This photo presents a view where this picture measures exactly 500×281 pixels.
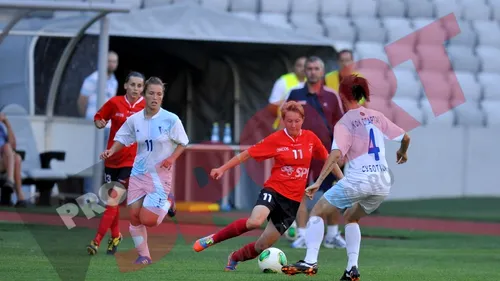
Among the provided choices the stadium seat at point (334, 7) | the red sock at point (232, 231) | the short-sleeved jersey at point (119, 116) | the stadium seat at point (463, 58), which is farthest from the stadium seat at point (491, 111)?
the red sock at point (232, 231)

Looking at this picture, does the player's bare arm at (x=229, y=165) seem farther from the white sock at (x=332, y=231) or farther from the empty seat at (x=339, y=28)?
the empty seat at (x=339, y=28)

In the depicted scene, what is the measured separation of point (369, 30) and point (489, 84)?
2.96m

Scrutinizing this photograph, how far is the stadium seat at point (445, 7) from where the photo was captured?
24.4 meters

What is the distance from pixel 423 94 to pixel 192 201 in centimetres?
633

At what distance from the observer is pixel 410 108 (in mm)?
23453

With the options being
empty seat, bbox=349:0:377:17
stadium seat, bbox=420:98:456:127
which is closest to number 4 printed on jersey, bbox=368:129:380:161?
stadium seat, bbox=420:98:456:127

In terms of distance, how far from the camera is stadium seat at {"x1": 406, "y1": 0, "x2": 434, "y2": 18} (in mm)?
24219

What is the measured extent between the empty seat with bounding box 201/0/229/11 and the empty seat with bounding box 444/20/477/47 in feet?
17.7

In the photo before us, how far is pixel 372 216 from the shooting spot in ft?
63.5

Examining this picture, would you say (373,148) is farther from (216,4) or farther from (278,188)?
(216,4)

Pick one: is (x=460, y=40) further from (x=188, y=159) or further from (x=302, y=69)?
(x=302, y=69)

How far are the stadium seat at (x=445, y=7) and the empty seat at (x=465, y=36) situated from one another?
0.88 feet

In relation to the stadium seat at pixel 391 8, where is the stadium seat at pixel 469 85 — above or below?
below

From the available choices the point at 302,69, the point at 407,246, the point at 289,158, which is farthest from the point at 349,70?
the point at 289,158
